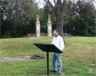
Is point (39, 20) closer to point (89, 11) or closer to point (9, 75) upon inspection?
point (89, 11)

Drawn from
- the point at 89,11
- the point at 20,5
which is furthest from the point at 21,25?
the point at 89,11

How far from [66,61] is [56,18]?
383 inches

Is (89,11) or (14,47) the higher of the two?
(89,11)

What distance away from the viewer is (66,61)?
19.2 metres

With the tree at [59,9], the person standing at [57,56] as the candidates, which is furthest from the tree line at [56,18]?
the person standing at [57,56]

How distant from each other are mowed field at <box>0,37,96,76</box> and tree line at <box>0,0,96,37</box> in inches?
51.8

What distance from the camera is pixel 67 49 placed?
24.7 metres

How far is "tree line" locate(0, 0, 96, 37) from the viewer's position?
28.6 m

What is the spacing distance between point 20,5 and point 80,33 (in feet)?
20.3

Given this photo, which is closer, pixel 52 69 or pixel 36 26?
pixel 52 69

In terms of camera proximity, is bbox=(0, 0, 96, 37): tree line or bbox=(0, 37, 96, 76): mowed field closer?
bbox=(0, 37, 96, 76): mowed field

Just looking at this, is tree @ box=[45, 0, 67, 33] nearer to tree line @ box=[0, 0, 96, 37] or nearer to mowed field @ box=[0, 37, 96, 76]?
tree line @ box=[0, 0, 96, 37]

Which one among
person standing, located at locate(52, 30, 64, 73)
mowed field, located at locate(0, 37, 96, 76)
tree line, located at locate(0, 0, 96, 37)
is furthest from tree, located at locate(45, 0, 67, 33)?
person standing, located at locate(52, 30, 64, 73)

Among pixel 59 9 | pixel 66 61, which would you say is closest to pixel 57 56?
pixel 66 61
